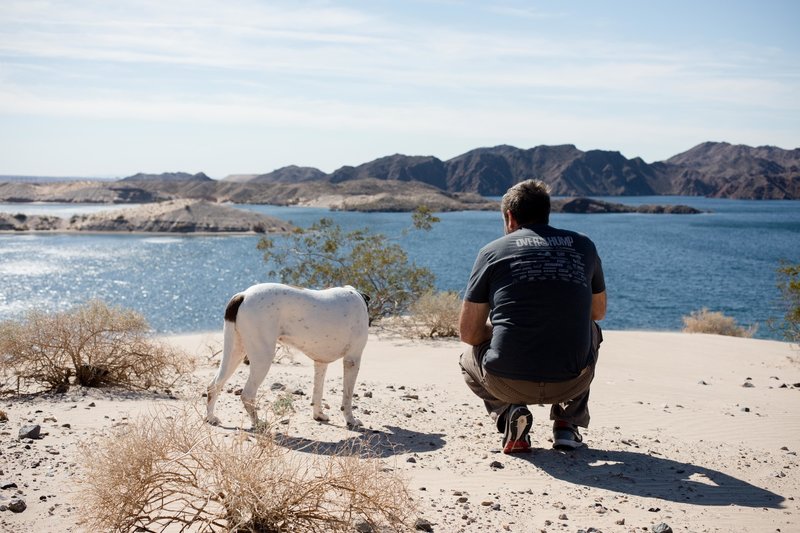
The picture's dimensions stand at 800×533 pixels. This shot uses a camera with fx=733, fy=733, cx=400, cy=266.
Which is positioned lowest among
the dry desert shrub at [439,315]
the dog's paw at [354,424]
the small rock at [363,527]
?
the dry desert shrub at [439,315]

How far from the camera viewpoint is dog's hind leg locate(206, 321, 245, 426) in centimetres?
711

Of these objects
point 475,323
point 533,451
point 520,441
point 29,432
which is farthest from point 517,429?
→ point 29,432

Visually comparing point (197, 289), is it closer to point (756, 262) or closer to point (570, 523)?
point (570, 523)

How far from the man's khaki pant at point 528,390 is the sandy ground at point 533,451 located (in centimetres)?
36

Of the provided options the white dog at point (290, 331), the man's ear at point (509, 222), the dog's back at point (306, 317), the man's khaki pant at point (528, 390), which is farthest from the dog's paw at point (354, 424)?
the man's ear at point (509, 222)

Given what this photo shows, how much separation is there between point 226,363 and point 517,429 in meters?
2.90

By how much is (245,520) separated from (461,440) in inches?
129

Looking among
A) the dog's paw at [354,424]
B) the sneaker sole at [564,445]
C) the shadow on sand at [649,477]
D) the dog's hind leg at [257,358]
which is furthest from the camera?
the dog's paw at [354,424]

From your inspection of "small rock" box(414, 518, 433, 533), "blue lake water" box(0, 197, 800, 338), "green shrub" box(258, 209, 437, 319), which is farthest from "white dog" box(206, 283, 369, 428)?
"green shrub" box(258, 209, 437, 319)

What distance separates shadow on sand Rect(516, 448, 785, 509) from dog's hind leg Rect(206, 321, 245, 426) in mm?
2927

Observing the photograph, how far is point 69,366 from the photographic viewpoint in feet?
29.6

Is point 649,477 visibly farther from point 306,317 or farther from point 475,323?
point 306,317

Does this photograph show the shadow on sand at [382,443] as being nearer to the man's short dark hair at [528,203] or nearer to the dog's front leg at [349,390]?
the dog's front leg at [349,390]

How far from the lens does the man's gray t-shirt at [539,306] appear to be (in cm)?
566
